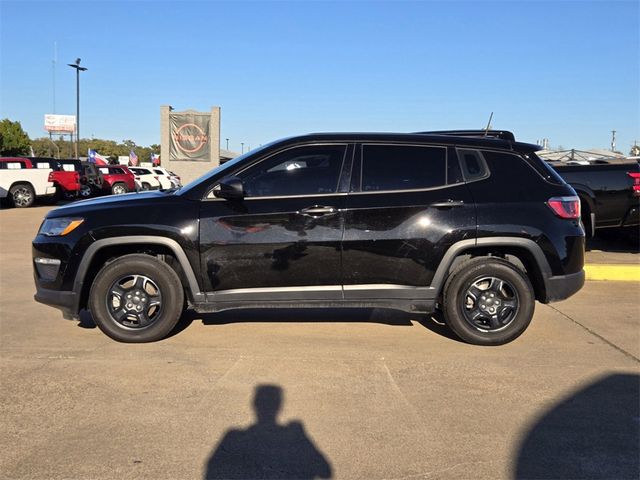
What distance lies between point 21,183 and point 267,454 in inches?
793

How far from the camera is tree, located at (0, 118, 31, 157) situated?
201ft

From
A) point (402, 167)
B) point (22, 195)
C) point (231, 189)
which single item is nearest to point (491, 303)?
point (402, 167)

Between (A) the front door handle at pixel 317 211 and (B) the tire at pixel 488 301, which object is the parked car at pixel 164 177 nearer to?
(A) the front door handle at pixel 317 211

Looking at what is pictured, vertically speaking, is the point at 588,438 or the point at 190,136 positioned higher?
the point at 190,136

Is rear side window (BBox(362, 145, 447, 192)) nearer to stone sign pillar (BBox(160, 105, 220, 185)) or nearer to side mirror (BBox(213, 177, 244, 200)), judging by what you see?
side mirror (BBox(213, 177, 244, 200))

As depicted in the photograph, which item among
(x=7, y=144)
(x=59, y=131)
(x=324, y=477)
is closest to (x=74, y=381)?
(x=324, y=477)

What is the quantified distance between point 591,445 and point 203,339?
132 inches

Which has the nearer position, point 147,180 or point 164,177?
point 164,177

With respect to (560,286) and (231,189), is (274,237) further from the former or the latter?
(560,286)

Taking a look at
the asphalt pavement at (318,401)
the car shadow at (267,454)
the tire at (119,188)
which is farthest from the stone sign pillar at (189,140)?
the car shadow at (267,454)

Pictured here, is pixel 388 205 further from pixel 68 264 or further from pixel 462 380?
pixel 68 264

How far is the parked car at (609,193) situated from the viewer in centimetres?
911

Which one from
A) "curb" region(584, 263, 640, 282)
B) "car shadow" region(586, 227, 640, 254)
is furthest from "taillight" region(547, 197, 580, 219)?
"car shadow" region(586, 227, 640, 254)

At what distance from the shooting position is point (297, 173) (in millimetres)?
4871
